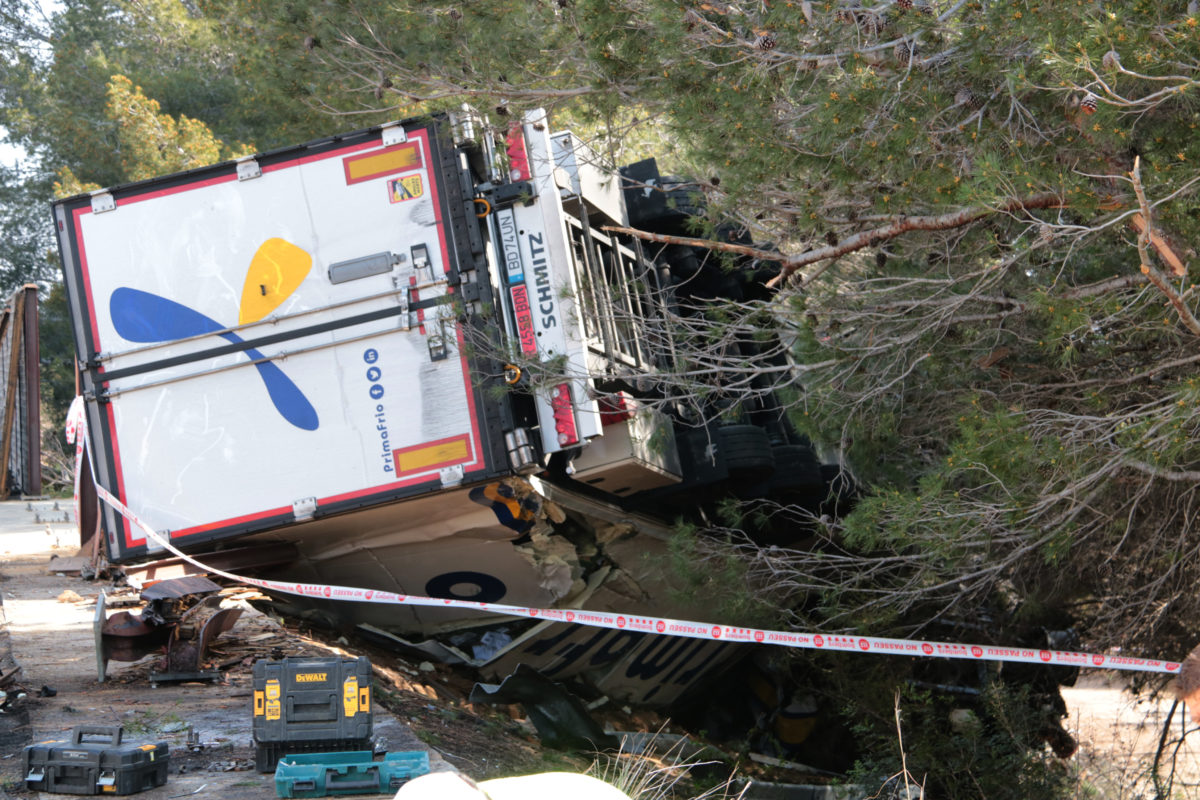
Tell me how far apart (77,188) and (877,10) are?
49.8 ft

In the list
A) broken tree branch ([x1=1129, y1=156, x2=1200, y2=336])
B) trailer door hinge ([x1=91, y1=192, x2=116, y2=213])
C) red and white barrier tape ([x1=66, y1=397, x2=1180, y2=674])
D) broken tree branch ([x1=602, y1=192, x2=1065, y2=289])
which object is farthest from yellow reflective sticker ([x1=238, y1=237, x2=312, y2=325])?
broken tree branch ([x1=1129, y1=156, x2=1200, y2=336])

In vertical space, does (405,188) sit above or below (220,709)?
above

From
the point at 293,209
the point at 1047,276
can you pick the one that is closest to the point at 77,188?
the point at 293,209

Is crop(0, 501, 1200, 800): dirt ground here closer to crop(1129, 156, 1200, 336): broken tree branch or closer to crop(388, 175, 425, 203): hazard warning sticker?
crop(388, 175, 425, 203): hazard warning sticker

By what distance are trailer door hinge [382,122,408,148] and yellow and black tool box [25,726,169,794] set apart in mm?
3393

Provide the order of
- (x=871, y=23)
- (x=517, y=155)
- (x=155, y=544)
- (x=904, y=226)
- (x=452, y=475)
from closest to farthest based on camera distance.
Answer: (x=871, y=23), (x=904, y=226), (x=452, y=475), (x=155, y=544), (x=517, y=155)

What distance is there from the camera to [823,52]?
572 cm

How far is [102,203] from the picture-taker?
6.43 meters

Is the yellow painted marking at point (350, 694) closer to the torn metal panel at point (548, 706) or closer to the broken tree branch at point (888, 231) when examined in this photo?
the torn metal panel at point (548, 706)

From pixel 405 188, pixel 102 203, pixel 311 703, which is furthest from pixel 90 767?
pixel 102 203

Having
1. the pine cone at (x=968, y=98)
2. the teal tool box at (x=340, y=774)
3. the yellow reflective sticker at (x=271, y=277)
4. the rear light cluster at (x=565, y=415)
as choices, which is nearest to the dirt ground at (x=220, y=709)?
the teal tool box at (x=340, y=774)

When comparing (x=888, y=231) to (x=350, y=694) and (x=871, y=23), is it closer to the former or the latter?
(x=871, y=23)

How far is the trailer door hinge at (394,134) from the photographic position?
6.25m

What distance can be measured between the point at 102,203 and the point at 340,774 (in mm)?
3793
